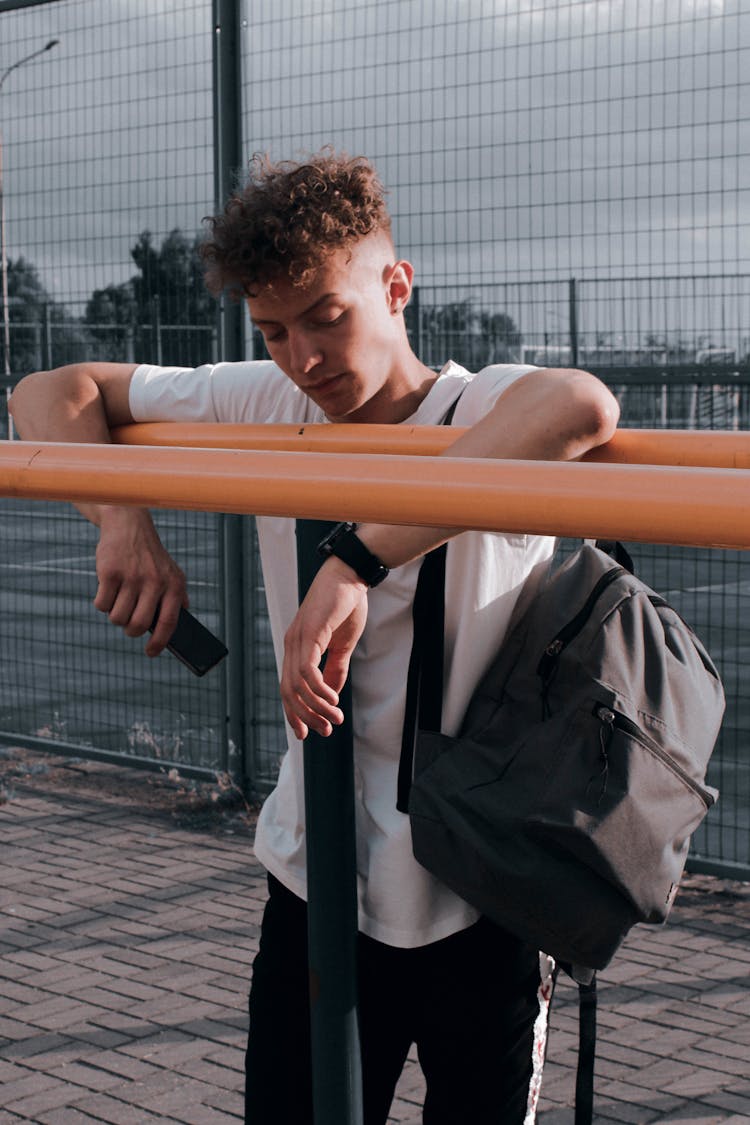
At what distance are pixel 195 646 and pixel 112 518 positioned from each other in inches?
11.6

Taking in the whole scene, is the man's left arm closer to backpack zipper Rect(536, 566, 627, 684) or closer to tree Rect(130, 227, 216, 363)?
backpack zipper Rect(536, 566, 627, 684)

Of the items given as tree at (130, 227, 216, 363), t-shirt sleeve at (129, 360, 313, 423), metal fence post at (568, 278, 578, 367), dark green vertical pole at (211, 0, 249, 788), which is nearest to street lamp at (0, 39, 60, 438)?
tree at (130, 227, 216, 363)

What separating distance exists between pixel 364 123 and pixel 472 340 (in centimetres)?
97

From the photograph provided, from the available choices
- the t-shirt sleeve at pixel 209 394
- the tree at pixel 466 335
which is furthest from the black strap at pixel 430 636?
the tree at pixel 466 335

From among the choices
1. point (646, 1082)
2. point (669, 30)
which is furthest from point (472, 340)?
point (646, 1082)

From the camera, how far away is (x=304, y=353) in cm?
198

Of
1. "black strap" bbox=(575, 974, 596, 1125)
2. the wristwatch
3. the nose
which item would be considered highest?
the nose

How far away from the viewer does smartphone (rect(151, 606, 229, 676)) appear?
1.79 m

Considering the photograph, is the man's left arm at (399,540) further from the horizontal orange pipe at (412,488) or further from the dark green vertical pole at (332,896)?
the horizontal orange pipe at (412,488)

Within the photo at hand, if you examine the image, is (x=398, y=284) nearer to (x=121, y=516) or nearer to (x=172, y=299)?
(x=121, y=516)

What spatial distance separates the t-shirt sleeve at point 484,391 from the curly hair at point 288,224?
0.86 feet

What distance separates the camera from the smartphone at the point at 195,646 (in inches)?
70.4

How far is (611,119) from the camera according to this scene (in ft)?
16.6

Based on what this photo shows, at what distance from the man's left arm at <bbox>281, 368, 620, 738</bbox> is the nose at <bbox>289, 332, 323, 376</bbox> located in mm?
346
